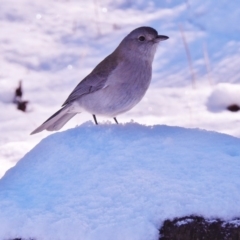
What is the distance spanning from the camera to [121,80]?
3.49m

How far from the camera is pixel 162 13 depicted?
22.0 feet

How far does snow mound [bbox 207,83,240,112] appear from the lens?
17.3 feet

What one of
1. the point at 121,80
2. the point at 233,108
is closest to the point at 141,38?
the point at 121,80

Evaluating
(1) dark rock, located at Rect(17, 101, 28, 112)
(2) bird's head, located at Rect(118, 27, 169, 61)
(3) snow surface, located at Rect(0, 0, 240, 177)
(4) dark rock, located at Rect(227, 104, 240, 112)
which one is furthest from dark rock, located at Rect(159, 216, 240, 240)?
(1) dark rock, located at Rect(17, 101, 28, 112)

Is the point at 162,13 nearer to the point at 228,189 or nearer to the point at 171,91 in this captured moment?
the point at 171,91

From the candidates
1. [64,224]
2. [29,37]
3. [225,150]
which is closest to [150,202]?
[64,224]

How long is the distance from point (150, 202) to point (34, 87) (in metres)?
3.40

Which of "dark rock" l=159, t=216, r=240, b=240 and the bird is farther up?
→ the bird

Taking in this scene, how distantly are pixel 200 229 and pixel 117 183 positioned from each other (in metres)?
0.38

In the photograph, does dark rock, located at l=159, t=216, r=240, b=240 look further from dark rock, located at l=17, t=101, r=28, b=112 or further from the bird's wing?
dark rock, located at l=17, t=101, r=28, b=112

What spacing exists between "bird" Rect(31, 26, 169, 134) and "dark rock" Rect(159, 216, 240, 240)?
1186mm

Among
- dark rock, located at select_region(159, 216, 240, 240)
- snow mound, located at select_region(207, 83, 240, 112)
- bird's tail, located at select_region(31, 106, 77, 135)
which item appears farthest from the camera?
snow mound, located at select_region(207, 83, 240, 112)

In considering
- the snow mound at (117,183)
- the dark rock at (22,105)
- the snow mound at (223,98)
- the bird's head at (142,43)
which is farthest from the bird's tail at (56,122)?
the snow mound at (223,98)

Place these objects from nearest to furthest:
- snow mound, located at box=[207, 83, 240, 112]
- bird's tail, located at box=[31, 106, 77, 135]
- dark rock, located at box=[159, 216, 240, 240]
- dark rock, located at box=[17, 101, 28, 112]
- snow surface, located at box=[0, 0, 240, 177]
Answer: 1. dark rock, located at box=[159, 216, 240, 240]
2. bird's tail, located at box=[31, 106, 77, 135]
3. snow surface, located at box=[0, 0, 240, 177]
4. snow mound, located at box=[207, 83, 240, 112]
5. dark rock, located at box=[17, 101, 28, 112]
